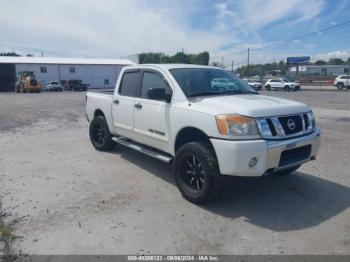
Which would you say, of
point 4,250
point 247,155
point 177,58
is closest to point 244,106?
point 247,155

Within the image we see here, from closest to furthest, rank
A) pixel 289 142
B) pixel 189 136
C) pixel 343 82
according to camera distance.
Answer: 1. pixel 289 142
2. pixel 189 136
3. pixel 343 82

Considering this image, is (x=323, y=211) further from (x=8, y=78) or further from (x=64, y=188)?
(x=8, y=78)

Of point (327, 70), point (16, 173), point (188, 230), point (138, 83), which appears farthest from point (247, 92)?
point (327, 70)

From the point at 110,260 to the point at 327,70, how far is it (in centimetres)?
9882

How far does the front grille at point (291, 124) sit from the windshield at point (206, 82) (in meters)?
1.15

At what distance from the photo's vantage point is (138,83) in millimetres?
5691

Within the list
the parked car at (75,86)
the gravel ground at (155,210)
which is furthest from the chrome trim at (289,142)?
the parked car at (75,86)

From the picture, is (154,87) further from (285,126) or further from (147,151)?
(285,126)

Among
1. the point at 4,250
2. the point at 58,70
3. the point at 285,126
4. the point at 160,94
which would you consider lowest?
the point at 4,250

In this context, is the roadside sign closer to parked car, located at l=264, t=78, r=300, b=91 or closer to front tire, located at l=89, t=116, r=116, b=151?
parked car, located at l=264, t=78, r=300, b=91

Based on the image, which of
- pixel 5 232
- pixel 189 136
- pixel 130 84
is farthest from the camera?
pixel 130 84

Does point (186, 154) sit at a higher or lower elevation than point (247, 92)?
lower

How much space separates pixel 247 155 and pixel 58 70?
57.3 metres

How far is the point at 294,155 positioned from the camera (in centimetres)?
418
